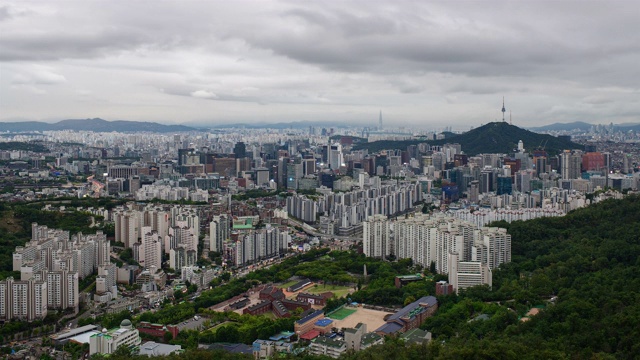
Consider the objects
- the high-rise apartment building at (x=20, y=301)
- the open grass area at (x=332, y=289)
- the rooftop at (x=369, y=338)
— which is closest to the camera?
the rooftop at (x=369, y=338)

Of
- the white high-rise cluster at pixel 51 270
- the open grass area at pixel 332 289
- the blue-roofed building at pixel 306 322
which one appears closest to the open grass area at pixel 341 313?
the blue-roofed building at pixel 306 322

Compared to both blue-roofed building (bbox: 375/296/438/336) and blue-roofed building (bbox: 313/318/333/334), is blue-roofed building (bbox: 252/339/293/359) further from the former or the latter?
blue-roofed building (bbox: 375/296/438/336)

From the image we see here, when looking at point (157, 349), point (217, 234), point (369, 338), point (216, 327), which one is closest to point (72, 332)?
point (157, 349)

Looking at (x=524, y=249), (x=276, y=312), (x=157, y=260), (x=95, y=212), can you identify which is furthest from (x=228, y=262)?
(x=524, y=249)

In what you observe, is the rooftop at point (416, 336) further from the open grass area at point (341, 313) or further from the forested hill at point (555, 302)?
the open grass area at point (341, 313)

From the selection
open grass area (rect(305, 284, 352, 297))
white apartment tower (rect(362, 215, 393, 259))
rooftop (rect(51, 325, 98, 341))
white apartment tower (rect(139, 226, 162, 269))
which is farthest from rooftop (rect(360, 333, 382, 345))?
white apartment tower (rect(139, 226, 162, 269))

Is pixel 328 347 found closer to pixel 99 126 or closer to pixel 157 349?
pixel 157 349
